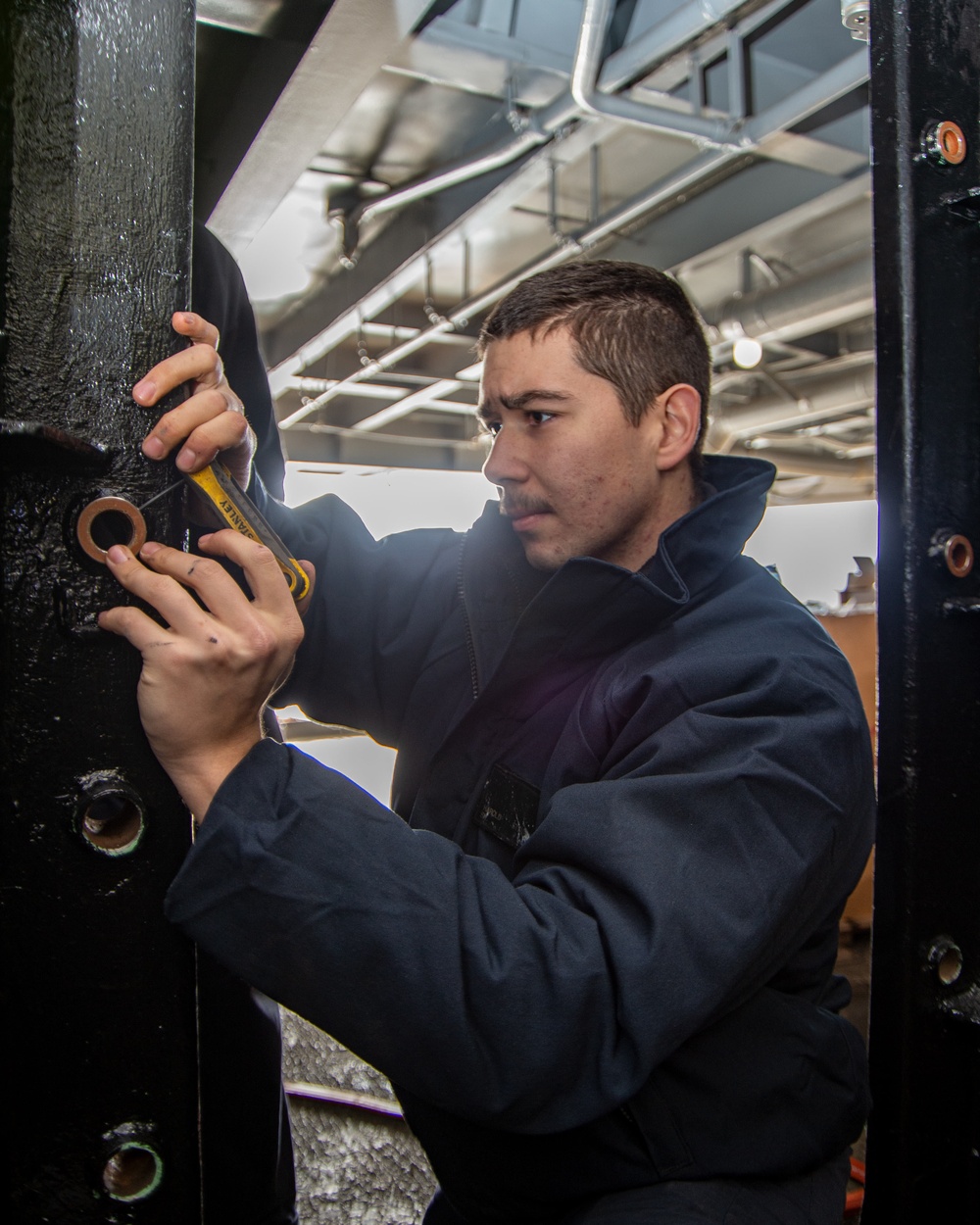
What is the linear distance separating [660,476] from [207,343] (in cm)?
105

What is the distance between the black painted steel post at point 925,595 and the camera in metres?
0.77

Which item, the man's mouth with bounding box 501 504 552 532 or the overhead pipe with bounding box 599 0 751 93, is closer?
the man's mouth with bounding box 501 504 552 532

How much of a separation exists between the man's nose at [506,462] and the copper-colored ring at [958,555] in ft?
2.83

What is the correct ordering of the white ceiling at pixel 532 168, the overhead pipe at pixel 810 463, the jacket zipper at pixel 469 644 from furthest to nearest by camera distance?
the overhead pipe at pixel 810 463
the white ceiling at pixel 532 168
the jacket zipper at pixel 469 644

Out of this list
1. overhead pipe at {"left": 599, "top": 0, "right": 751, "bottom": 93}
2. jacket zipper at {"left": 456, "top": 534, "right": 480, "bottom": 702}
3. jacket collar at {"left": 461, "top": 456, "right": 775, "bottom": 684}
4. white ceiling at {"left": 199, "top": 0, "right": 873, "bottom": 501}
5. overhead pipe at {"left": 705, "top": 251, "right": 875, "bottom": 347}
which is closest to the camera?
jacket collar at {"left": 461, "top": 456, "right": 775, "bottom": 684}

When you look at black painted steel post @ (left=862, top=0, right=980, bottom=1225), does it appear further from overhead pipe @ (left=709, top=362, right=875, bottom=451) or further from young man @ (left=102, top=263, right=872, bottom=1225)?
overhead pipe @ (left=709, top=362, right=875, bottom=451)

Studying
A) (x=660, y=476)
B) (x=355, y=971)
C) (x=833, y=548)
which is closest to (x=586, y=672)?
(x=660, y=476)

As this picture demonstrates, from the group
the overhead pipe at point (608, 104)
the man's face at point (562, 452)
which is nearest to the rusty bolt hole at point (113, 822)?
the man's face at point (562, 452)

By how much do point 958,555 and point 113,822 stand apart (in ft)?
2.44

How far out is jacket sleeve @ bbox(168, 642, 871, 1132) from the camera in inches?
30.7

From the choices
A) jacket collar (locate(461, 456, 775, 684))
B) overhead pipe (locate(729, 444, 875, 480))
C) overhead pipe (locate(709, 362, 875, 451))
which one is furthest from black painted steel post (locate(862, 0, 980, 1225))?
overhead pipe (locate(729, 444, 875, 480))

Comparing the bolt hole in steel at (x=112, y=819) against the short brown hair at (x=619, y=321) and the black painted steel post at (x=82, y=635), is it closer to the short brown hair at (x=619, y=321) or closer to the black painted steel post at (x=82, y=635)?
the black painted steel post at (x=82, y=635)

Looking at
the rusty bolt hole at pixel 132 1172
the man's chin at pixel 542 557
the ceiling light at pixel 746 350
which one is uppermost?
the ceiling light at pixel 746 350

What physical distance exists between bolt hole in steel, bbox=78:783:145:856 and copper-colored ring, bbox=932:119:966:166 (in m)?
0.85
